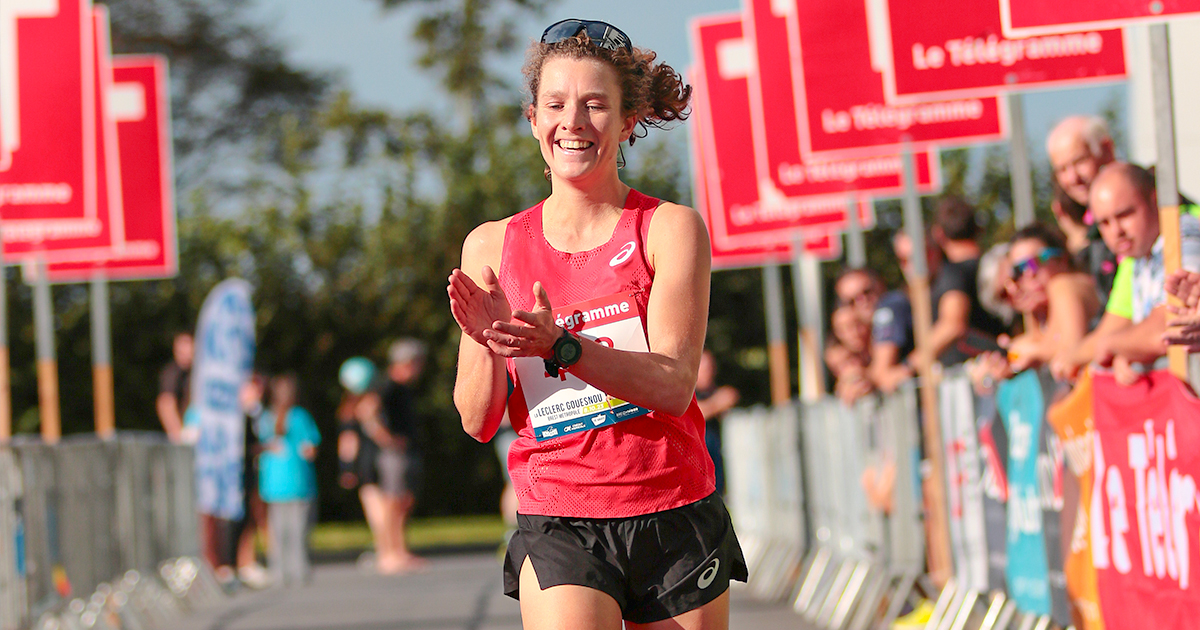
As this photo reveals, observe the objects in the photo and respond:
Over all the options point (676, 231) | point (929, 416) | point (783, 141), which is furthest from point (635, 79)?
point (783, 141)

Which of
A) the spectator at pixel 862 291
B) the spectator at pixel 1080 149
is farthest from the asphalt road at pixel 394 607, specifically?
the spectator at pixel 1080 149

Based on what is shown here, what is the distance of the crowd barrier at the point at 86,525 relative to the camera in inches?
304

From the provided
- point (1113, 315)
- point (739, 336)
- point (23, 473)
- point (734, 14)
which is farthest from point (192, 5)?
point (1113, 315)

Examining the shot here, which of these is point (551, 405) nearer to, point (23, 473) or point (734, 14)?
point (23, 473)

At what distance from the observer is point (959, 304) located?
849cm

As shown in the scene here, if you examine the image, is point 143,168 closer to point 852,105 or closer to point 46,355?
point 46,355

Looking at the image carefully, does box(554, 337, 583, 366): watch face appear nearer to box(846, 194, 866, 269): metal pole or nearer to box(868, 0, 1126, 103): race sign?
box(868, 0, 1126, 103): race sign

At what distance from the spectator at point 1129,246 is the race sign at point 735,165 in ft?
21.1

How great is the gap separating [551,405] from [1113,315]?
313 cm

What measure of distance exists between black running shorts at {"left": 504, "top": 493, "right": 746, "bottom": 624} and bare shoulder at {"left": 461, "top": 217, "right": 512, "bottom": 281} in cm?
53

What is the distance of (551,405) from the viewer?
11.0ft

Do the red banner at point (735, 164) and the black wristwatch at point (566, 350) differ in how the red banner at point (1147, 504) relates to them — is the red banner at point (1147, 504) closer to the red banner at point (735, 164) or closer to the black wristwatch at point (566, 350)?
the black wristwatch at point (566, 350)

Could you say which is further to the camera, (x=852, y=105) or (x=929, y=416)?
(x=852, y=105)

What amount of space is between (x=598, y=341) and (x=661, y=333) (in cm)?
13
